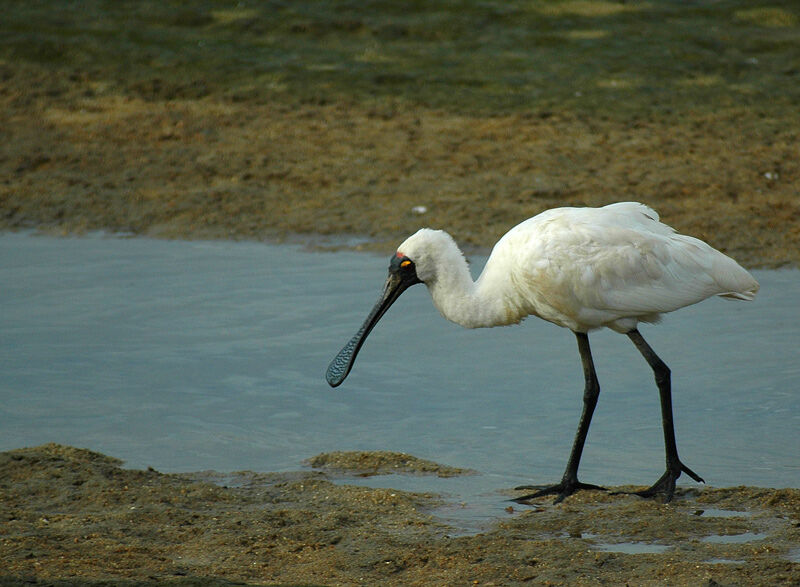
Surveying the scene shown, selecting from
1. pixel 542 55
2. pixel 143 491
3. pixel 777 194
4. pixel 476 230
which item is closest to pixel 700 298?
pixel 143 491

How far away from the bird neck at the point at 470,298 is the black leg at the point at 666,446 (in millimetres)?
651

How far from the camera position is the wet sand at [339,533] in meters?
4.55

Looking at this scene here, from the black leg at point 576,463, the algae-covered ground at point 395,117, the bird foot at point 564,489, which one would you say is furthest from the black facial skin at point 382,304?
the algae-covered ground at point 395,117

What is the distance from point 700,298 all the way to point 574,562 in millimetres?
1850

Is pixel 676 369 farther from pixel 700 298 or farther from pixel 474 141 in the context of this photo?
pixel 474 141

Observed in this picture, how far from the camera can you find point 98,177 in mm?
12508

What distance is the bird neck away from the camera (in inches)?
243

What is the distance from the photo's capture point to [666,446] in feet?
18.5

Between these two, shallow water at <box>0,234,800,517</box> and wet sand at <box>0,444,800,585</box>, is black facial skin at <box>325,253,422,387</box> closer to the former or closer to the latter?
shallow water at <box>0,234,800,517</box>

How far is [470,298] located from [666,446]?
3.85 ft

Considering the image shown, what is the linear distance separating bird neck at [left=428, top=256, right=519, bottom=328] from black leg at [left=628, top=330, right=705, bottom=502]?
65cm

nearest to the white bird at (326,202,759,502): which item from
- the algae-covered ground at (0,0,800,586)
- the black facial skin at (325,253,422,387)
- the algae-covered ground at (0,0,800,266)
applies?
the black facial skin at (325,253,422,387)

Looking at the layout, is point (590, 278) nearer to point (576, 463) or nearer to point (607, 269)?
point (607, 269)

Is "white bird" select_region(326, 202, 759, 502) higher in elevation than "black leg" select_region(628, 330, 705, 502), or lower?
higher
